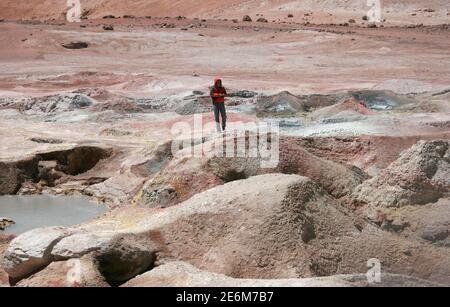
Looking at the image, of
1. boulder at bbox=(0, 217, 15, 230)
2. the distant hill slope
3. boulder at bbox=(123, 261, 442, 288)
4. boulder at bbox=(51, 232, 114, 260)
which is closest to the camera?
boulder at bbox=(123, 261, 442, 288)

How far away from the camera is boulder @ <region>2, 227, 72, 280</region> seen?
652cm

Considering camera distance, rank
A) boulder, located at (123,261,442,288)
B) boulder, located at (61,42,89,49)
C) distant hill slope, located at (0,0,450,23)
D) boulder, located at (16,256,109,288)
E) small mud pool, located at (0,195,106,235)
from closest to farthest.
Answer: boulder, located at (123,261,442,288), boulder, located at (16,256,109,288), small mud pool, located at (0,195,106,235), boulder, located at (61,42,89,49), distant hill slope, located at (0,0,450,23)

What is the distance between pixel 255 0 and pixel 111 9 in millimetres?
8238

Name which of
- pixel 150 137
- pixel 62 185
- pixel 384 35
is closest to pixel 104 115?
pixel 150 137

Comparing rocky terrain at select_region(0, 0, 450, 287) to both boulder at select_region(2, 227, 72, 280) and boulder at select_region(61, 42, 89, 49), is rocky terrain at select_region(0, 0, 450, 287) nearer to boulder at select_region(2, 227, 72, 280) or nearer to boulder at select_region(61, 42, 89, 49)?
boulder at select_region(2, 227, 72, 280)

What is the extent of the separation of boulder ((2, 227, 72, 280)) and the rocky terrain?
0.01 metres

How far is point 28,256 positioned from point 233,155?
10.6 feet

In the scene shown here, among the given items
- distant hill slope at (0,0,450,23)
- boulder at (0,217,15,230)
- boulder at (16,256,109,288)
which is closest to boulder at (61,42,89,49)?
distant hill slope at (0,0,450,23)

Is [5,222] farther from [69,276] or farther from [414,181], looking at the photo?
[414,181]

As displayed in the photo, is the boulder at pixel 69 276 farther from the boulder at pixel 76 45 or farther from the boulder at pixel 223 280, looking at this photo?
the boulder at pixel 76 45

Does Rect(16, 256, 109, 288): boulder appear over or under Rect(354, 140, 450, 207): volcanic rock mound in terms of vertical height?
under

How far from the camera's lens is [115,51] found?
26.6 metres

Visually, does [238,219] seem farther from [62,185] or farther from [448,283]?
[62,185]

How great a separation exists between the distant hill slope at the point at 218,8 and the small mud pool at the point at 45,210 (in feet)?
80.0
